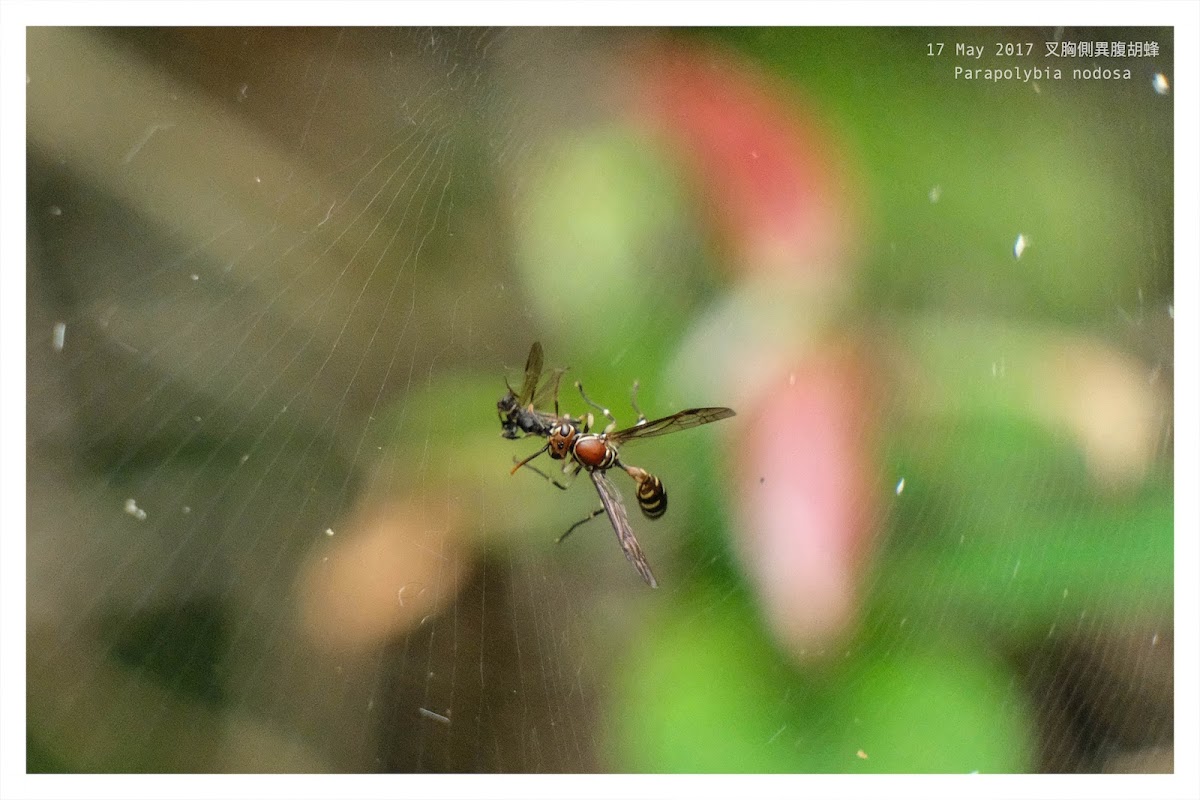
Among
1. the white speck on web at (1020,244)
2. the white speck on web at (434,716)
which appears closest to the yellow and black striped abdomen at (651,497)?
the white speck on web at (434,716)

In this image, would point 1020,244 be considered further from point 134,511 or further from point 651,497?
point 134,511

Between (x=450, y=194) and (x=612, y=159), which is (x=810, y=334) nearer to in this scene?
(x=612, y=159)

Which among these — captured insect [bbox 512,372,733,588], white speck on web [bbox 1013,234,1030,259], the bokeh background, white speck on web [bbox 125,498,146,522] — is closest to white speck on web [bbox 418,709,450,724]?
the bokeh background

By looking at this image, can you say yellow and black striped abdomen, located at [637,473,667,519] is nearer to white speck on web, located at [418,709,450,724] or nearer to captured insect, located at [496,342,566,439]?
captured insect, located at [496,342,566,439]

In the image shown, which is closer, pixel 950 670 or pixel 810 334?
pixel 950 670

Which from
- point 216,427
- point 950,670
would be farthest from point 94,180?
point 950,670

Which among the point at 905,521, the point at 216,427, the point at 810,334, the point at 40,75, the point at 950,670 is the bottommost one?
the point at 950,670
